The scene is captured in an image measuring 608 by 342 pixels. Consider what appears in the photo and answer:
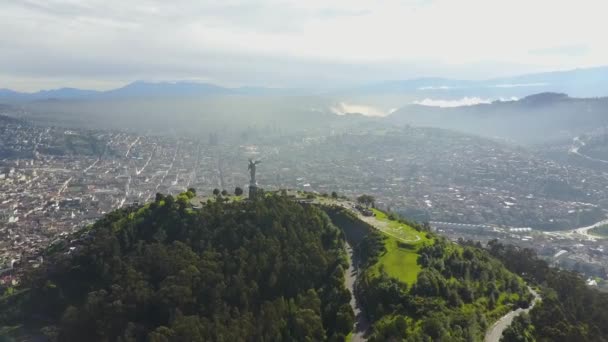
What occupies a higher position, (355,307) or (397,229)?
(397,229)

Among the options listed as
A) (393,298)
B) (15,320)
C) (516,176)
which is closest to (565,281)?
(393,298)

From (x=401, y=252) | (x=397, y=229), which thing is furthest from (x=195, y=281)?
(x=397, y=229)

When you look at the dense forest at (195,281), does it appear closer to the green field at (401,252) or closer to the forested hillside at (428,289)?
the forested hillside at (428,289)

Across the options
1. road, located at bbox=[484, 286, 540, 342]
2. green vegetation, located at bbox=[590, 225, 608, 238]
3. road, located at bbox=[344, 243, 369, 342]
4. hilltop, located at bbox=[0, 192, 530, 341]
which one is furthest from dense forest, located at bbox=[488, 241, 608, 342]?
green vegetation, located at bbox=[590, 225, 608, 238]

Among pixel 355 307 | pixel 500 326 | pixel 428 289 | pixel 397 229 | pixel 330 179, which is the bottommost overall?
pixel 330 179

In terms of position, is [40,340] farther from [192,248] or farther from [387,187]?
[387,187]

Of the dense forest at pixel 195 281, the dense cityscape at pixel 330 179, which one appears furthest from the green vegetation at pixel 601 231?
the dense forest at pixel 195 281

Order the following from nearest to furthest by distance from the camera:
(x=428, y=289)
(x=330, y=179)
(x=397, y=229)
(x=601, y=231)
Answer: (x=428, y=289) → (x=397, y=229) → (x=601, y=231) → (x=330, y=179)

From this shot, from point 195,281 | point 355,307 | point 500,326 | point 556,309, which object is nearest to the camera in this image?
point 500,326

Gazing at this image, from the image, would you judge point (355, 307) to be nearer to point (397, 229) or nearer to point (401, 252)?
point (401, 252)
